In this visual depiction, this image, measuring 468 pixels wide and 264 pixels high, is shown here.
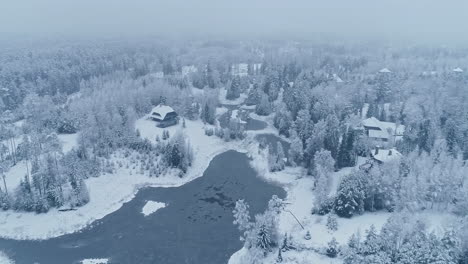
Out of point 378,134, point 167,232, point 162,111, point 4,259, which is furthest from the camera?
point 162,111

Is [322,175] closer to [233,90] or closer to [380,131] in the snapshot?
[380,131]

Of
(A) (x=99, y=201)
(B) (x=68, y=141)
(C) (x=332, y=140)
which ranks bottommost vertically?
(A) (x=99, y=201)

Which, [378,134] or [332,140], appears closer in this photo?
[332,140]

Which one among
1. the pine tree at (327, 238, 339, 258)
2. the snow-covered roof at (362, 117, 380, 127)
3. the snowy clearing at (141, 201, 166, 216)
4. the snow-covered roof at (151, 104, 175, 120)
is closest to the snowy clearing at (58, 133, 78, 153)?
the snow-covered roof at (151, 104, 175, 120)

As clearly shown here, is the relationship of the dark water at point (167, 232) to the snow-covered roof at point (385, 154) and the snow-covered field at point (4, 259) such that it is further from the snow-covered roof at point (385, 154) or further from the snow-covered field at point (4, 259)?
the snow-covered roof at point (385, 154)

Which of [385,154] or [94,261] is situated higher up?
[385,154]

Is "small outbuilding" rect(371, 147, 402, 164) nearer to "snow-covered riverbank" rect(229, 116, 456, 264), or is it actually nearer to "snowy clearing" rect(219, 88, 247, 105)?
"snow-covered riverbank" rect(229, 116, 456, 264)

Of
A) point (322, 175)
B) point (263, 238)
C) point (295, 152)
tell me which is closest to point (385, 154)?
point (295, 152)
